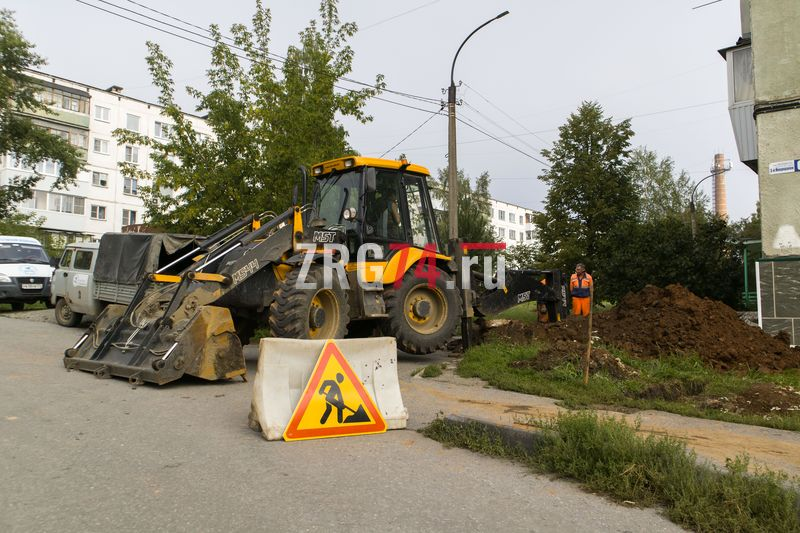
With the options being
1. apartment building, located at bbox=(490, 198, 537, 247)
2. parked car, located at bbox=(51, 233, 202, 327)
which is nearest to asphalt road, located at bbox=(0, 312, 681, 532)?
parked car, located at bbox=(51, 233, 202, 327)

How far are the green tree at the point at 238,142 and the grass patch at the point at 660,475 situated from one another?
10987mm

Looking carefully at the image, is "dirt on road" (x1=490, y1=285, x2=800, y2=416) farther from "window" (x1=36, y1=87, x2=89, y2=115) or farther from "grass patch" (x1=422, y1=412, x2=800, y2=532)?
"window" (x1=36, y1=87, x2=89, y2=115)

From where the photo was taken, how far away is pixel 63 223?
47750 mm

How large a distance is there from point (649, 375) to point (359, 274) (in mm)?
4615

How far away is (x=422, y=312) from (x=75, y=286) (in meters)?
10.1

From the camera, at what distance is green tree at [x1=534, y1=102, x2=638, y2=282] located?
26625 mm

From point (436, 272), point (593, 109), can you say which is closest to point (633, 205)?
point (593, 109)

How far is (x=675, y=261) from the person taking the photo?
65.9 feet

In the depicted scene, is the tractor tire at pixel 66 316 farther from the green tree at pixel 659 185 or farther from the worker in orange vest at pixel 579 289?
the green tree at pixel 659 185

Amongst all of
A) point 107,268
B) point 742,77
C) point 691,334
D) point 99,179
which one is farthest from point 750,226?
point 99,179

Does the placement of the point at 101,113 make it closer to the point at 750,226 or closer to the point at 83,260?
the point at 83,260

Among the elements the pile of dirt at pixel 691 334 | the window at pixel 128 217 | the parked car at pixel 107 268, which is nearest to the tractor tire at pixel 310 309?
the pile of dirt at pixel 691 334

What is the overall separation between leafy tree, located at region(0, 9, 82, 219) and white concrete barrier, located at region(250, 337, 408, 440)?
29499mm

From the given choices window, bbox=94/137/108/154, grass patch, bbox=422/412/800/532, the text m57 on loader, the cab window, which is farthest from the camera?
window, bbox=94/137/108/154
